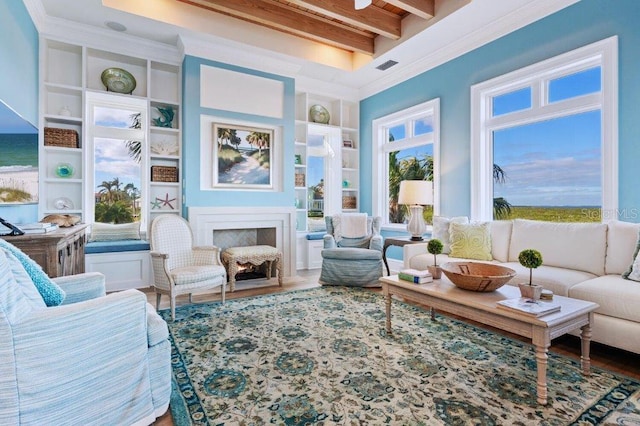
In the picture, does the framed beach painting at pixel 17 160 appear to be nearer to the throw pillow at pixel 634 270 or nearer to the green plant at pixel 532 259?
the green plant at pixel 532 259

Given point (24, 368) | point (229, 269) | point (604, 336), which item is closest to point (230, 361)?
point (24, 368)

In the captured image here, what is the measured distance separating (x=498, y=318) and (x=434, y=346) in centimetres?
68

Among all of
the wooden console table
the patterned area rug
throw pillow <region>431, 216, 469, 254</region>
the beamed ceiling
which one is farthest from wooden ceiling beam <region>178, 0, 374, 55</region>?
the patterned area rug

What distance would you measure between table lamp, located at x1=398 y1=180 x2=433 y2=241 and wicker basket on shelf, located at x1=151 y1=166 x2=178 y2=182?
3.04 metres

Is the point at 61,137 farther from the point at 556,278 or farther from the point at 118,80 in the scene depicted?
the point at 556,278

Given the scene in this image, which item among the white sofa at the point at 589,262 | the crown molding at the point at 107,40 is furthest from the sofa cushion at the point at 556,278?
the crown molding at the point at 107,40

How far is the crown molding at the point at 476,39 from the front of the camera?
3318 mm

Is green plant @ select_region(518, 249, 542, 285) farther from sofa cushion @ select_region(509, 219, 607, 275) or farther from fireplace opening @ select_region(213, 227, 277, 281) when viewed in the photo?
fireplace opening @ select_region(213, 227, 277, 281)

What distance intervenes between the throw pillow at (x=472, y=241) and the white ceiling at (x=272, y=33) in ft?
7.25

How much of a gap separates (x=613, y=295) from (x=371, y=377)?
1708mm

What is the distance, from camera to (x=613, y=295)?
220 centimetres

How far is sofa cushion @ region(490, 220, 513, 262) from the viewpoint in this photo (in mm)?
3389

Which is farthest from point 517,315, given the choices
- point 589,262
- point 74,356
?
point 74,356

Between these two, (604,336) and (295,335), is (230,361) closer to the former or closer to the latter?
(295,335)
